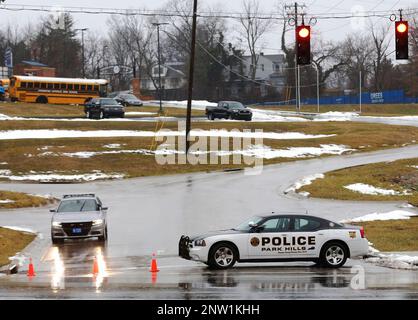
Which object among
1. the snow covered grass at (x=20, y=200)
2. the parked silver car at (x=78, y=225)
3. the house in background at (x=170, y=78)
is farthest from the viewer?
the house in background at (x=170, y=78)

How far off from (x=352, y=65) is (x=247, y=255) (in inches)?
5600

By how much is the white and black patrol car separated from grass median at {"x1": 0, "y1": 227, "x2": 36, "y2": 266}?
6.47 meters

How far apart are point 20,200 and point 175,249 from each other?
14511 mm

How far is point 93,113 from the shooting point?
70.6 m

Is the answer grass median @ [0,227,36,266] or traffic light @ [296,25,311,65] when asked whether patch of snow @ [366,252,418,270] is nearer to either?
traffic light @ [296,25,311,65]

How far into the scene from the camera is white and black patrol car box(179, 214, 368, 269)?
19891 mm

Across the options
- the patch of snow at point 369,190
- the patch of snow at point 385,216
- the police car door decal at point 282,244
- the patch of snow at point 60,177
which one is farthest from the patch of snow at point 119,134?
the police car door decal at point 282,244

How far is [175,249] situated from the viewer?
24422mm

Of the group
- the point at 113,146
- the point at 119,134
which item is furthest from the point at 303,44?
the point at 119,134

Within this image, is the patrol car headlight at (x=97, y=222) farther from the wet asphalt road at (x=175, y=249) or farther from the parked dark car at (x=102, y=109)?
the parked dark car at (x=102, y=109)

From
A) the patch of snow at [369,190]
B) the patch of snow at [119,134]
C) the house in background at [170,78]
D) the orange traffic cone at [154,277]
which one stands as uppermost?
the house in background at [170,78]

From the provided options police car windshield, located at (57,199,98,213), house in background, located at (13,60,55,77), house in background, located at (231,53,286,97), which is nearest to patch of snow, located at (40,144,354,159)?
police car windshield, located at (57,199,98,213)

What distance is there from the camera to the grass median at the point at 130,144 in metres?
48.3

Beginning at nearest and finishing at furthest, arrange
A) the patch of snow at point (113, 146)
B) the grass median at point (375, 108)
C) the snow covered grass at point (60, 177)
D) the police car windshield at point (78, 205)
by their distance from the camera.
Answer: the police car windshield at point (78, 205), the snow covered grass at point (60, 177), the patch of snow at point (113, 146), the grass median at point (375, 108)
